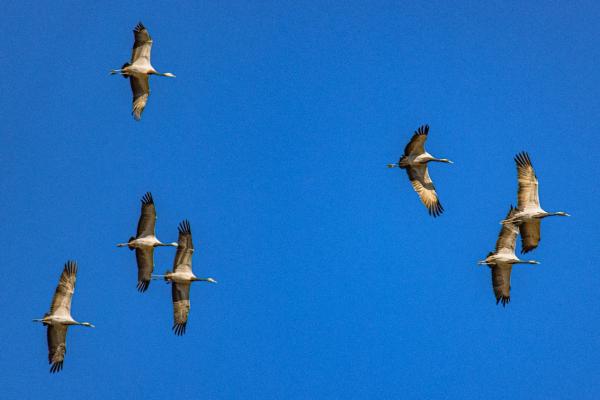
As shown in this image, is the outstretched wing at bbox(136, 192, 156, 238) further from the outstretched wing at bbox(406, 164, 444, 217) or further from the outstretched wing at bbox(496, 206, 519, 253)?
the outstretched wing at bbox(496, 206, 519, 253)

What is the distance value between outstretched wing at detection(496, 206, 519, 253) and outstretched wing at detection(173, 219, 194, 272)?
10621mm

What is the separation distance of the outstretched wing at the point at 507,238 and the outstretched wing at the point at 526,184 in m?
0.97

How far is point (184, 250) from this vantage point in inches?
1837

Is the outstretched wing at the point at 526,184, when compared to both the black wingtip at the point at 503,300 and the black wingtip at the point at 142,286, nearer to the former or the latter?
the black wingtip at the point at 503,300

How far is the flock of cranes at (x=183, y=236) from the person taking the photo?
45.6 m

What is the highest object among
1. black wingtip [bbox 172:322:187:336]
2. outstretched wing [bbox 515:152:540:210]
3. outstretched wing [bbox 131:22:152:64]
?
outstretched wing [bbox 131:22:152:64]

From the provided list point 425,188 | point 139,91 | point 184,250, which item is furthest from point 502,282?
point 139,91

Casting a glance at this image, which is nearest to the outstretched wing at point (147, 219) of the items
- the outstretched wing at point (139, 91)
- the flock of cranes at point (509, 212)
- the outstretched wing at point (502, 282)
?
the outstretched wing at point (139, 91)

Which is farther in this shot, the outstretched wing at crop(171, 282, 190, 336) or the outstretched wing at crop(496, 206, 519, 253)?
the outstretched wing at crop(171, 282, 190, 336)

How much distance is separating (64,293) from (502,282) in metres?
15.1

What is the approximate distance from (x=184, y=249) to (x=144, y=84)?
601 cm

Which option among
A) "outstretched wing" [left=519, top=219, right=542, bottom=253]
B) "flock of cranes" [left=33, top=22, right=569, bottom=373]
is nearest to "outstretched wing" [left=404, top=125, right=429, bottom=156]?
"flock of cranes" [left=33, top=22, right=569, bottom=373]

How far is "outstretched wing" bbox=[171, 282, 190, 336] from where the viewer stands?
1855 inches

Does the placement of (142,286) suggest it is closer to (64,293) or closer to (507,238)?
(64,293)
